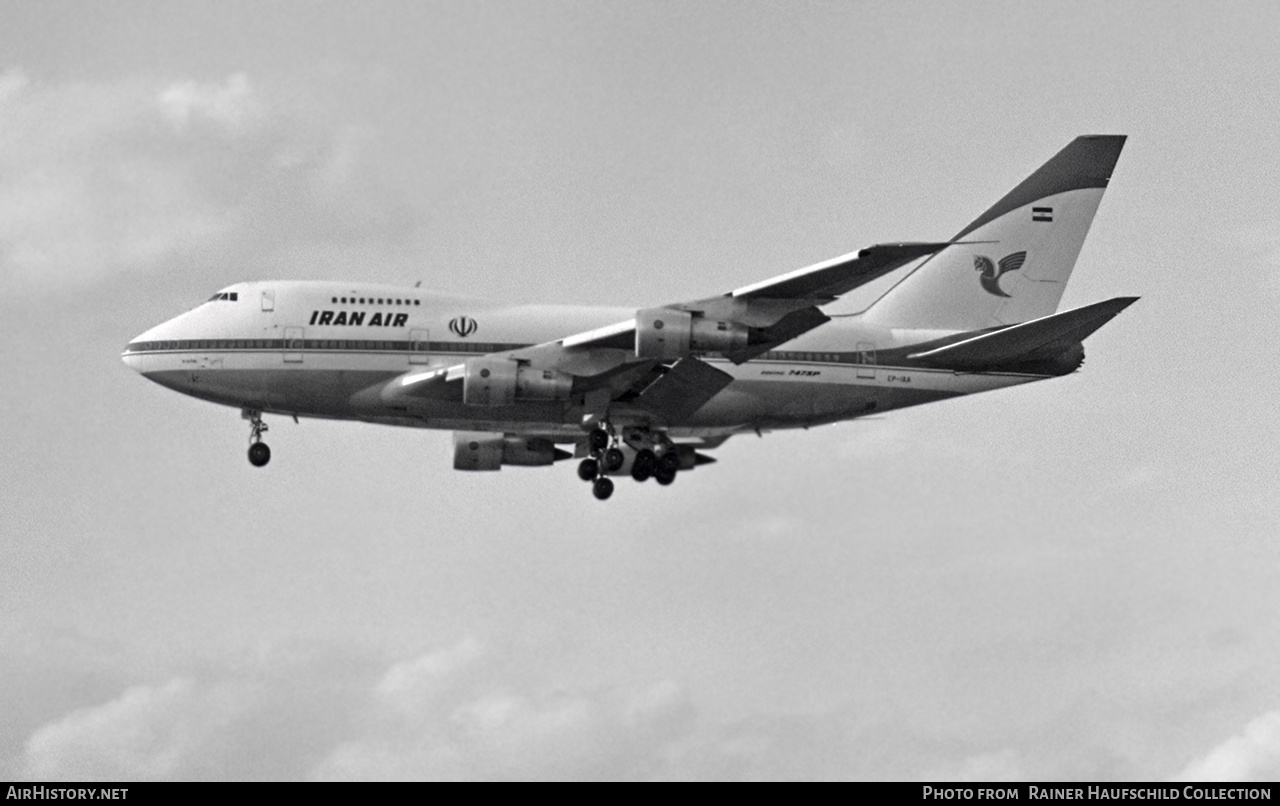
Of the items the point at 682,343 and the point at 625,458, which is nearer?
the point at 682,343

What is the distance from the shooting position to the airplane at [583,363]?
60.3 metres

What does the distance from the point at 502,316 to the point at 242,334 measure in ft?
28.7

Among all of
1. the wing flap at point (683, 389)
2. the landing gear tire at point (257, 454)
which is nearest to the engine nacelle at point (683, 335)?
the wing flap at point (683, 389)

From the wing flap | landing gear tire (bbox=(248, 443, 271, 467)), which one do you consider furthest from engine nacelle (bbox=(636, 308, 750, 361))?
landing gear tire (bbox=(248, 443, 271, 467))

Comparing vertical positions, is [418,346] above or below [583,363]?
above

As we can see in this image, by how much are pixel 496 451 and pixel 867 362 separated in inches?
549

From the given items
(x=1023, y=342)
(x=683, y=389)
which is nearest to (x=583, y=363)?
(x=683, y=389)

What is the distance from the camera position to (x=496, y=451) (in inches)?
2682

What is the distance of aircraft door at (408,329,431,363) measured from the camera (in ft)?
205

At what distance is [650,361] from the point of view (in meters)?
59.9

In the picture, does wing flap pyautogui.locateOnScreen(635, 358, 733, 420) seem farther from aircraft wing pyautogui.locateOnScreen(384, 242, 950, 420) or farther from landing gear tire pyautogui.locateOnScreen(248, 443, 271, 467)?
landing gear tire pyautogui.locateOnScreen(248, 443, 271, 467)

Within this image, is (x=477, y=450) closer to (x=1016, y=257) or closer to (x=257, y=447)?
(x=257, y=447)

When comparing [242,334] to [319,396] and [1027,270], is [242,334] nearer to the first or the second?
[319,396]
